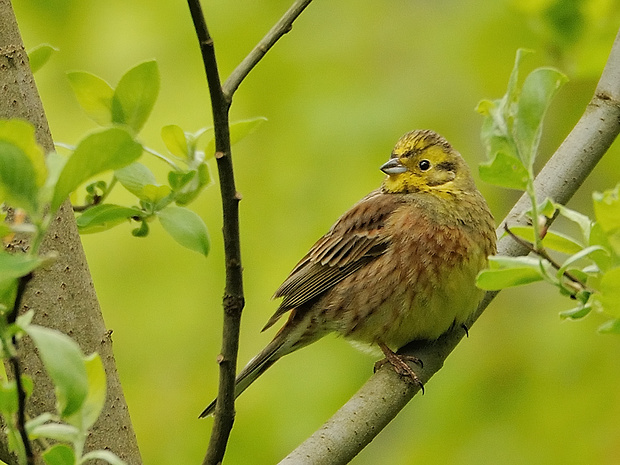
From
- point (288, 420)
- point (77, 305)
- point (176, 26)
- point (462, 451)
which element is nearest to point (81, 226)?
point (77, 305)

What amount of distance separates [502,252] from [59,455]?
2.80 metres

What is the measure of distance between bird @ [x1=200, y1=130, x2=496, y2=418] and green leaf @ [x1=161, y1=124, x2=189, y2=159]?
232 cm

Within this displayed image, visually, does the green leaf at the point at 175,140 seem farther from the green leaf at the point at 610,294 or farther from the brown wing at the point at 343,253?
the brown wing at the point at 343,253

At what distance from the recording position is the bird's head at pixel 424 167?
5090 mm

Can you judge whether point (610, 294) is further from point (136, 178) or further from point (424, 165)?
point (424, 165)

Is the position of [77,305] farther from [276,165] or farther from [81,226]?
[276,165]

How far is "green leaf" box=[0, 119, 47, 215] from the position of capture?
144 centimetres

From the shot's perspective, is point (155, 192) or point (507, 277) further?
point (155, 192)

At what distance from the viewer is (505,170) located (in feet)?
5.78

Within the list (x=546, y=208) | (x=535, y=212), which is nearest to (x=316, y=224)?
(x=546, y=208)

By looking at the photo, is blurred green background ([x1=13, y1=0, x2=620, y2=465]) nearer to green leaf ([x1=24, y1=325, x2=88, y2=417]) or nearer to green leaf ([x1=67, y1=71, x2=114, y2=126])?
green leaf ([x1=67, y1=71, x2=114, y2=126])

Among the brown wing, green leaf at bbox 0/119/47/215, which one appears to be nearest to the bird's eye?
the brown wing

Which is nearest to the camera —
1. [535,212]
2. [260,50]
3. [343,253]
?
[535,212]

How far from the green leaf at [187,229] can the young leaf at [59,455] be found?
76cm
